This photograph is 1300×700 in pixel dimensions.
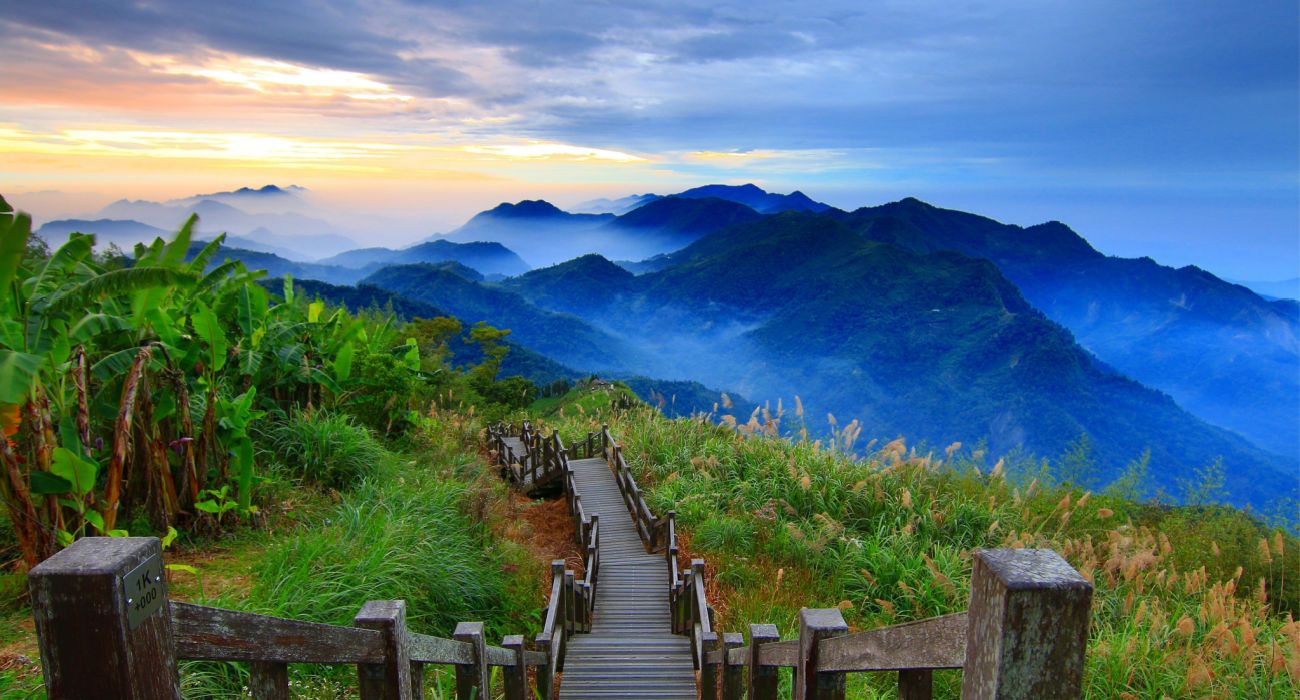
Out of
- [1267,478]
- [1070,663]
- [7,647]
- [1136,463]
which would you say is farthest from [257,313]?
[1267,478]

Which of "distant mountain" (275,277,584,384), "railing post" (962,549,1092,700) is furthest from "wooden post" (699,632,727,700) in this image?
"distant mountain" (275,277,584,384)

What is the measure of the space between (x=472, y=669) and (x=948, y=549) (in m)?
6.61

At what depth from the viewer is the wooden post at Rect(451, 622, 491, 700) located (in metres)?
3.29

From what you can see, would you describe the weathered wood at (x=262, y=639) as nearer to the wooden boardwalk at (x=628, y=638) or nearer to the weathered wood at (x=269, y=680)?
the weathered wood at (x=269, y=680)

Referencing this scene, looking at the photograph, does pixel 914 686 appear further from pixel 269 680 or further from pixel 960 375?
pixel 960 375

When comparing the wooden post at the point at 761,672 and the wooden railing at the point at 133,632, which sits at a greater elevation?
the wooden railing at the point at 133,632

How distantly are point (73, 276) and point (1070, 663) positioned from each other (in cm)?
748

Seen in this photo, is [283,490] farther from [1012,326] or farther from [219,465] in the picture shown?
[1012,326]

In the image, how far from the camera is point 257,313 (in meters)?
8.81

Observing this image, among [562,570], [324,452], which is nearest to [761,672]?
[562,570]

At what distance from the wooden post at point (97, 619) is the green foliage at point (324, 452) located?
6942mm

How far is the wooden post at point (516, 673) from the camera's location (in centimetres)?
450

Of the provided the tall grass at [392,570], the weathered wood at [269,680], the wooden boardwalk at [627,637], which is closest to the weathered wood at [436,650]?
the weathered wood at [269,680]

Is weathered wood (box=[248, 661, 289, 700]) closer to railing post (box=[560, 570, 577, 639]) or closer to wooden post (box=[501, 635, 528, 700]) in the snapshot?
wooden post (box=[501, 635, 528, 700])
